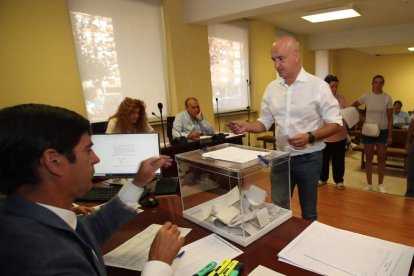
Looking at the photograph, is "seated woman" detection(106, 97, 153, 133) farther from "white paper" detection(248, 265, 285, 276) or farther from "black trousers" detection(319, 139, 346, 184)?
"black trousers" detection(319, 139, 346, 184)

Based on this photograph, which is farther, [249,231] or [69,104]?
[69,104]

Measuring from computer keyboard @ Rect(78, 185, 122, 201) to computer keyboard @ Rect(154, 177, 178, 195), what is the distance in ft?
0.82

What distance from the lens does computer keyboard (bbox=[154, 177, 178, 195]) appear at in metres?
1.52

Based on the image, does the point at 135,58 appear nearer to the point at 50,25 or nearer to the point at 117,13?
the point at 117,13

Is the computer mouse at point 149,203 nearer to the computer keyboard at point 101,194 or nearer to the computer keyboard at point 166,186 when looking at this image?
the computer keyboard at point 166,186

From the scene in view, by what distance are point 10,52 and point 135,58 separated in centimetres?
146

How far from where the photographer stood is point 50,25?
9.02ft

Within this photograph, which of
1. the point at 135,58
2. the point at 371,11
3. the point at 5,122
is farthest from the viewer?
the point at 371,11

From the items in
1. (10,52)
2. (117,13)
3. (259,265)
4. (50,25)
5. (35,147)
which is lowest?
(259,265)

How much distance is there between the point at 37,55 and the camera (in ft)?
8.82

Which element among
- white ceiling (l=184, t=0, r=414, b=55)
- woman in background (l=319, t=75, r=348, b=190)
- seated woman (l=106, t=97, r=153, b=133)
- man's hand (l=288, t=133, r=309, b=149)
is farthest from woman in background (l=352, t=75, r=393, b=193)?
seated woman (l=106, t=97, r=153, b=133)

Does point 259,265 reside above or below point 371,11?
below

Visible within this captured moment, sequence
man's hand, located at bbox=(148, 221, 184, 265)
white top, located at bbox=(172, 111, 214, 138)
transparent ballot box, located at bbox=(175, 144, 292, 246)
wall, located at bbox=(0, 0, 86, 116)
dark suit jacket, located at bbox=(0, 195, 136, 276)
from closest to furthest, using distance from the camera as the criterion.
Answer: dark suit jacket, located at bbox=(0, 195, 136, 276), man's hand, located at bbox=(148, 221, 184, 265), transparent ballot box, located at bbox=(175, 144, 292, 246), wall, located at bbox=(0, 0, 86, 116), white top, located at bbox=(172, 111, 214, 138)

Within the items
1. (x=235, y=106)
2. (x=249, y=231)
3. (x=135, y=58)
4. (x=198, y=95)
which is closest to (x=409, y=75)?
(x=235, y=106)
